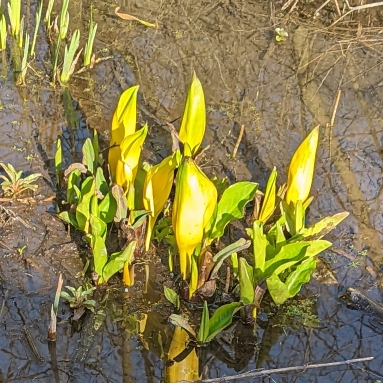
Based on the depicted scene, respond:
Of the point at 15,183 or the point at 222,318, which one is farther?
the point at 15,183

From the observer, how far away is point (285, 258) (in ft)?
8.22

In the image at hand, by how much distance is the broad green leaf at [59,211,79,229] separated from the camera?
9.39 ft

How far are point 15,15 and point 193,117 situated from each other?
2270 millimetres

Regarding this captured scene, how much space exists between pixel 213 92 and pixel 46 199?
1664 mm

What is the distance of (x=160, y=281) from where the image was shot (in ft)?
9.09

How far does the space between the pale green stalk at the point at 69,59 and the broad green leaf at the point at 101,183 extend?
1360 millimetres

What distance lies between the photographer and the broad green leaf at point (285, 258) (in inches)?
97.4

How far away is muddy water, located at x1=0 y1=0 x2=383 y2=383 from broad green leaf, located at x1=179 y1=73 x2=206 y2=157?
1.98ft

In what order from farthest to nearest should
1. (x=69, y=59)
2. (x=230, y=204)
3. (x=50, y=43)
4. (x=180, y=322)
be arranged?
(x=50, y=43) → (x=69, y=59) → (x=230, y=204) → (x=180, y=322)

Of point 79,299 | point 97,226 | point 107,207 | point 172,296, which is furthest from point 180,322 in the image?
point 107,207

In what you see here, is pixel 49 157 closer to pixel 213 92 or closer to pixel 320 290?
pixel 213 92

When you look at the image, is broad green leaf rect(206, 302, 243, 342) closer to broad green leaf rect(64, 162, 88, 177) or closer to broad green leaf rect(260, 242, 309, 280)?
broad green leaf rect(260, 242, 309, 280)

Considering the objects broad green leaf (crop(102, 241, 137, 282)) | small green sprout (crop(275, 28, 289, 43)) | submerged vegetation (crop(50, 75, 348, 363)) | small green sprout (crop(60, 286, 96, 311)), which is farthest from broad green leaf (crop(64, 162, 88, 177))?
small green sprout (crop(275, 28, 289, 43))

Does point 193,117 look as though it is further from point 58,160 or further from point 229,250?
point 58,160
